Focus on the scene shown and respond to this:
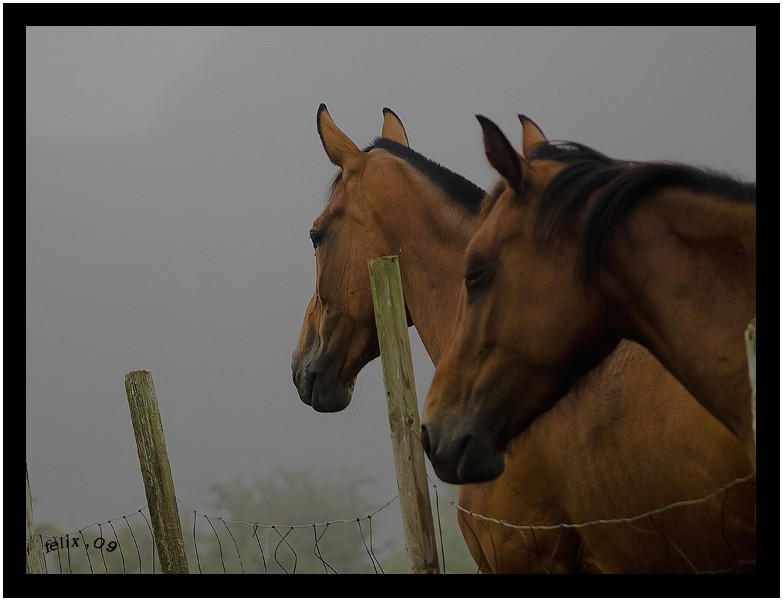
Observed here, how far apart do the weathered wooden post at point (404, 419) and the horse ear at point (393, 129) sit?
1759mm

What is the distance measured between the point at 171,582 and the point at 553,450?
134 centimetres

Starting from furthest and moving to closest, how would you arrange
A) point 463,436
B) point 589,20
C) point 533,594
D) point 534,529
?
point 589,20 → point 534,529 → point 533,594 → point 463,436

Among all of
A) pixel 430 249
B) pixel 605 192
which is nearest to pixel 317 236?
pixel 430 249

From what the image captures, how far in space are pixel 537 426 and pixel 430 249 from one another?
0.93 m

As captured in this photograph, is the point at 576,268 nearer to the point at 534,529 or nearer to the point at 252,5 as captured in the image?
the point at 534,529

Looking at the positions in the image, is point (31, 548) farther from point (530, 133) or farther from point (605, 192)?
point (605, 192)

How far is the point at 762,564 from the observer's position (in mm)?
2340

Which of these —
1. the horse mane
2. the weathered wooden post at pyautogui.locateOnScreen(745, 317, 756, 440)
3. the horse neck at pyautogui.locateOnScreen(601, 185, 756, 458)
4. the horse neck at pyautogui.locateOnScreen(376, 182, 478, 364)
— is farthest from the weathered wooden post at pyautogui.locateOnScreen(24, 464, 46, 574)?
the weathered wooden post at pyautogui.locateOnScreen(745, 317, 756, 440)

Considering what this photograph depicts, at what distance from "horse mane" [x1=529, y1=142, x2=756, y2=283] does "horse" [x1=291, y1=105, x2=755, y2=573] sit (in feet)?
2.12

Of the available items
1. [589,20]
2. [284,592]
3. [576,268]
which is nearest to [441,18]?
[589,20]

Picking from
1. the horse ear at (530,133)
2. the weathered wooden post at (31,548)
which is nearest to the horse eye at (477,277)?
the horse ear at (530,133)

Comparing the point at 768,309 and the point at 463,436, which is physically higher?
the point at 768,309

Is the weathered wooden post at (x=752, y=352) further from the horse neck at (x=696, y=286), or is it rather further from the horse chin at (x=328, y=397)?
the horse chin at (x=328, y=397)

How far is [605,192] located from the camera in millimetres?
2266
